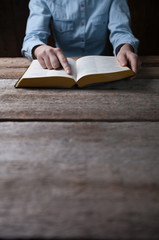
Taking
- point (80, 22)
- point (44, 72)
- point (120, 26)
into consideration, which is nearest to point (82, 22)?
point (80, 22)

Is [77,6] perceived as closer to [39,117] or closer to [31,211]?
[39,117]

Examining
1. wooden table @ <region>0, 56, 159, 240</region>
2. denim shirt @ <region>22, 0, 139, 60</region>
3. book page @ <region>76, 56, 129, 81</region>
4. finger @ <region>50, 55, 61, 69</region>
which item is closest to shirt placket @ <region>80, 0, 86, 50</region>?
denim shirt @ <region>22, 0, 139, 60</region>

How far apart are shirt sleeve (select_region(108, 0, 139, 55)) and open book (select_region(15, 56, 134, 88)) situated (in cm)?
36

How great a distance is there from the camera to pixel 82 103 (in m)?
0.58

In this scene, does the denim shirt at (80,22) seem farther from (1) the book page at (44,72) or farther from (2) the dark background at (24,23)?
(2) the dark background at (24,23)

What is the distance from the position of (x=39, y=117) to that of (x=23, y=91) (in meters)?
0.19

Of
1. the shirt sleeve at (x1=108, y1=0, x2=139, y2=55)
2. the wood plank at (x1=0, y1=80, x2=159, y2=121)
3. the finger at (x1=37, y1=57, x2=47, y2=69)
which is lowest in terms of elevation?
the wood plank at (x1=0, y1=80, x2=159, y2=121)

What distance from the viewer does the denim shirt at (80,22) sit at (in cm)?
117

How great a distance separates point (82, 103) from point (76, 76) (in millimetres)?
156

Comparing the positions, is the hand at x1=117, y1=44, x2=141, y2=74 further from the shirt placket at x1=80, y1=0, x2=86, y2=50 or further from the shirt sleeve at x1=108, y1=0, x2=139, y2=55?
the shirt placket at x1=80, y1=0, x2=86, y2=50

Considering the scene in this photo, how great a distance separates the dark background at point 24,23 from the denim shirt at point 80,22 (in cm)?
84

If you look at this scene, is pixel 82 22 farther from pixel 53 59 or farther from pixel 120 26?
pixel 53 59

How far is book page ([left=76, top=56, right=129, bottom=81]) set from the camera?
0.67m

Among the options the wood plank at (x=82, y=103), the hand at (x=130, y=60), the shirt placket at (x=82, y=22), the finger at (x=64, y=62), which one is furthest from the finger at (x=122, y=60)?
the shirt placket at (x=82, y=22)
